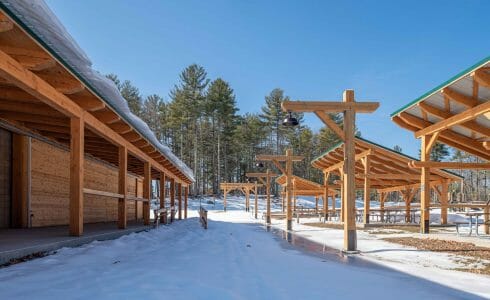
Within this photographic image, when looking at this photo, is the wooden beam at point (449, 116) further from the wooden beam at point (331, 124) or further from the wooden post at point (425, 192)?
the wooden beam at point (331, 124)

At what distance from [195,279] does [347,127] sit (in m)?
5.26

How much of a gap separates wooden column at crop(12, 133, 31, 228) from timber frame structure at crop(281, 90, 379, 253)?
6177mm

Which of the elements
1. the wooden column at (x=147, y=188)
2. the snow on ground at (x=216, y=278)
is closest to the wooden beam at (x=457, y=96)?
the snow on ground at (x=216, y=278)

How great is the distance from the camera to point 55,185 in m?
10.8

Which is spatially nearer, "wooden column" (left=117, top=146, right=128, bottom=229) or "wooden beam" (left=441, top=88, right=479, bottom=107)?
"wooden column" (left=117, top=146, right=128, bottom=229)

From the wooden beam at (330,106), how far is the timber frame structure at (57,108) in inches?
142

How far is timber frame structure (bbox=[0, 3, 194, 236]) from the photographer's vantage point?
4.61 metres

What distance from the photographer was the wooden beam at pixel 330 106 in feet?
27.6

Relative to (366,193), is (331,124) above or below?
above

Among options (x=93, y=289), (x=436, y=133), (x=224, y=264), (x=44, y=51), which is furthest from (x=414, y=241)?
(x=44, y=51)

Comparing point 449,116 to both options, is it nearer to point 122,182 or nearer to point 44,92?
point 122,182

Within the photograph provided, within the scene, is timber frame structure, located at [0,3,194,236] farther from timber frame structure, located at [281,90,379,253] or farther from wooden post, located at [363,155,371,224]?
wooden post, located at [363,155,371,224]

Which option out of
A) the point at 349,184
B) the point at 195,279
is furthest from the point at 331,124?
the point at 195,279

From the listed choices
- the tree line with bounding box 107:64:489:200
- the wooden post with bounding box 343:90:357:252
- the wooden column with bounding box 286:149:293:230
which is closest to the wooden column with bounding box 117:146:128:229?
the wooden post with bounding box 343:90:357:252
